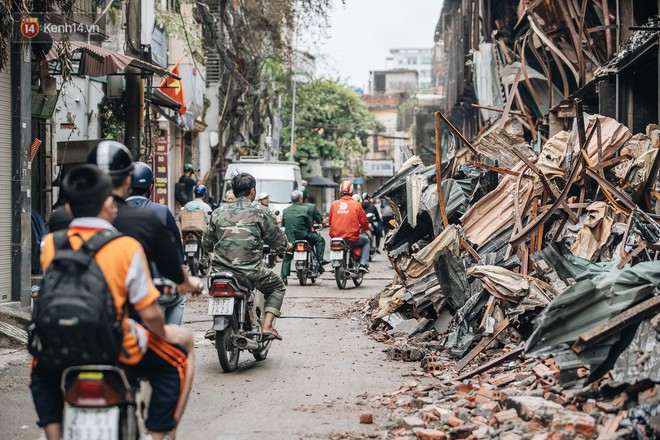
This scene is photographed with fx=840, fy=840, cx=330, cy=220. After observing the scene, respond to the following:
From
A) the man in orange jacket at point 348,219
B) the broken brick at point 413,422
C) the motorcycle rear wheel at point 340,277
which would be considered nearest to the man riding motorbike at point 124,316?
the broken brick at point 413,422

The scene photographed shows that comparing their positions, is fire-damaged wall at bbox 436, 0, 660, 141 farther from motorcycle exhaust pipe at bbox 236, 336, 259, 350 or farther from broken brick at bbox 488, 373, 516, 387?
motorcycle exhaust pipe at bbox 236, 336, 259, 350

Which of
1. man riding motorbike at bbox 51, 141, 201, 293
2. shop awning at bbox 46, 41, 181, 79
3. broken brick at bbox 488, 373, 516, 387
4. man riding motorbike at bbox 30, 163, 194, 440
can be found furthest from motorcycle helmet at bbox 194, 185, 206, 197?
man riding motorbike at bbox 30, 163, 194, 440

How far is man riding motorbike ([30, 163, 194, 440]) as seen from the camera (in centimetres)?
357

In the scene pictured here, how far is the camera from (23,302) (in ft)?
33.0

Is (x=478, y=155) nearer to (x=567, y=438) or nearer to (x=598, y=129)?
(x=598, y=129)

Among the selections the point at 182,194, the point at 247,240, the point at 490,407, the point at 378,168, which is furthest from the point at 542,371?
the point at 378,168

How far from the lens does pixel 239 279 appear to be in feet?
25.6

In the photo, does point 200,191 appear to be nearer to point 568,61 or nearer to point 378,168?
point 568,61

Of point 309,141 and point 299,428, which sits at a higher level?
point 309,141

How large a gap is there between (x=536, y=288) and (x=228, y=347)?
288 centimetres

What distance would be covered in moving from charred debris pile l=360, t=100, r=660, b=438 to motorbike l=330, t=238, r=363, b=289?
111 inches

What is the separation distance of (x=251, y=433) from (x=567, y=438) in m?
2.10

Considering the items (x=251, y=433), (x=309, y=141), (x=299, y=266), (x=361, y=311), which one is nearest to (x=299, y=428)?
(x=251, y=433)

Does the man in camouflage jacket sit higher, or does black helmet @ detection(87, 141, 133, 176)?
black helmet @ detection(87, 141, 133, 176)
